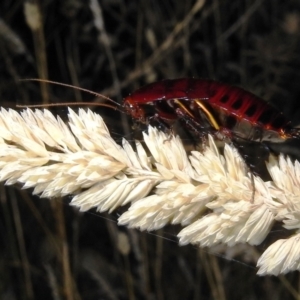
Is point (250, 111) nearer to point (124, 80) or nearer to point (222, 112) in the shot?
point (222, 112)

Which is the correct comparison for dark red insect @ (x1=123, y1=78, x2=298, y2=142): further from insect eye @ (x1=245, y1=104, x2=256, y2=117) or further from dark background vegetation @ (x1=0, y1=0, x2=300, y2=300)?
dark background vegetation @ (x1=0, y1=0, x2=300, y2=300)

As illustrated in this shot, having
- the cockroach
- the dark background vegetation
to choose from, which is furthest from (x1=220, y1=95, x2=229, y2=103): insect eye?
the dark background vegetation

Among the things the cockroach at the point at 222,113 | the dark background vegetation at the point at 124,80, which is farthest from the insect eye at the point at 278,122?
the dark background vegetation at the point at 124,80

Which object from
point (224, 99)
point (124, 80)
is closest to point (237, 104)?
point (224, 99)

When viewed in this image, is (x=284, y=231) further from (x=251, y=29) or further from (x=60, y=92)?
(x=251, y=29)

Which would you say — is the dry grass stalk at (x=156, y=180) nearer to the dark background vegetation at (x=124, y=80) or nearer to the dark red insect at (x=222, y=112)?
the dark red insect at (x=222, y=112)

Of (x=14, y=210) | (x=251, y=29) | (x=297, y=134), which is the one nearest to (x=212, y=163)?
(x=297, y=134)
